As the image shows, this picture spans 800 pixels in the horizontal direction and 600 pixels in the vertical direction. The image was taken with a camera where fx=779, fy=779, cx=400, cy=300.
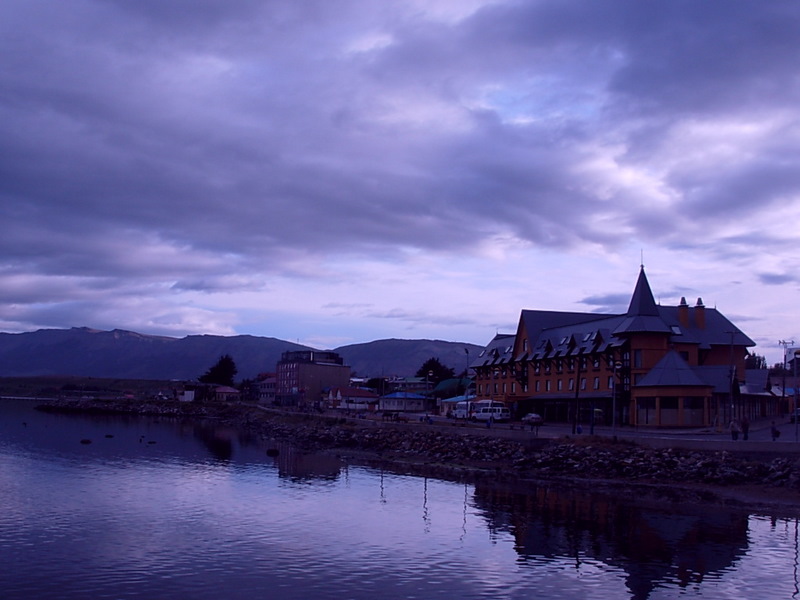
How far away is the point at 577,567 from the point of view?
93.5ft

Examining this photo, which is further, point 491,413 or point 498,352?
point 498,352

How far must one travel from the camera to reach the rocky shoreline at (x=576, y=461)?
4400cm

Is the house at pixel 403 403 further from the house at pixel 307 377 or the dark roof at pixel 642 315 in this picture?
the dark roof at pixel 642 315

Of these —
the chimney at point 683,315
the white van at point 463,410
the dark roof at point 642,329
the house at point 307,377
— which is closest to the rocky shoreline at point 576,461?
the white van at point 463,410

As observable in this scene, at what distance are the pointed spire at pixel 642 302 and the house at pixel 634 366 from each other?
4.0 inches

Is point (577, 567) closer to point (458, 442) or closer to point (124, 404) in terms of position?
point (458, 442)

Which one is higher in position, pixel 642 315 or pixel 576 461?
pixel 642 315

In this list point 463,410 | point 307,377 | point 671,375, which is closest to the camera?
point 671,375

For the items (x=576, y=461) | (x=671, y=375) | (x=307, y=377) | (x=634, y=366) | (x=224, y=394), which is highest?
(x=634, y=366)

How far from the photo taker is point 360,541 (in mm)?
32000

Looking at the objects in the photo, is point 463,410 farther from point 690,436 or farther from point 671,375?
point 690,436

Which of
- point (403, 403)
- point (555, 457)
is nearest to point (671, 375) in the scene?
point (555, 457)

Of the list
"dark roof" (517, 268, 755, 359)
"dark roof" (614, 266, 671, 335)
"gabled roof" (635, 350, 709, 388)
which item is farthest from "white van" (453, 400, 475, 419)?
"gabled roof" (635, 350, 709, 388)

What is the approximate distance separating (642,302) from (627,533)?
157 ft
